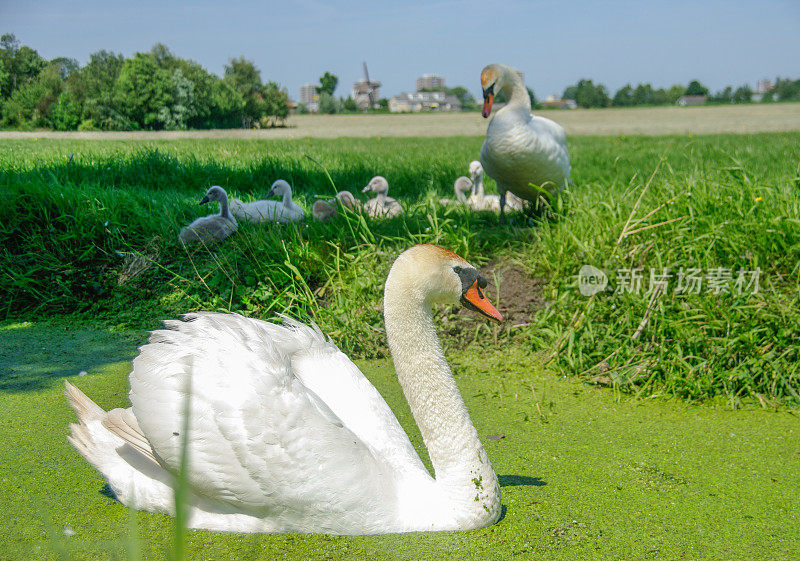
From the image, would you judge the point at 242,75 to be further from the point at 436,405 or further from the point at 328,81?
the point at 328,81

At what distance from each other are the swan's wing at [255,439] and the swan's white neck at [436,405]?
217mm

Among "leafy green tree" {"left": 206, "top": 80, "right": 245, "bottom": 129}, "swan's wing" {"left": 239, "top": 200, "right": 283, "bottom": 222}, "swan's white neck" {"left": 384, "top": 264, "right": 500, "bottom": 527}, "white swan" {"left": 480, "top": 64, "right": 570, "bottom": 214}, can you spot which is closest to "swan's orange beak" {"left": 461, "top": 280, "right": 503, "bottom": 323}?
"swan's white neck" {"left": 384, "top": 264, "right": 500, "bottom": 527}

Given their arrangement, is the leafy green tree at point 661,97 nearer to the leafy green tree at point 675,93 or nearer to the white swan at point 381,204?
the leafy green tree at point 675,93

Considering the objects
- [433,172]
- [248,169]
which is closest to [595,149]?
[433,172]

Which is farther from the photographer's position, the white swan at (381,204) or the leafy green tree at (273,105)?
the leafy green tree at (273,105)

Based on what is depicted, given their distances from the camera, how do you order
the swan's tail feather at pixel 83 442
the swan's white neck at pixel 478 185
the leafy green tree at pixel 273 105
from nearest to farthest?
1. the swan's tail feather at pixel 83 442
2. the swan's white neck at pixel 478 185
3. the leafy green tree at pixel 273 105

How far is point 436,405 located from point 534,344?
6.27 feet

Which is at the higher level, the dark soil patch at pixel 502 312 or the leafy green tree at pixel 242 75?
the leafy green tree at pixel 242 75

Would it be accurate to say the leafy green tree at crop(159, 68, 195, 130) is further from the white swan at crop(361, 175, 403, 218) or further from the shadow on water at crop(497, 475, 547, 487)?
the shadow on water at crop(497, 475, 547, 487)

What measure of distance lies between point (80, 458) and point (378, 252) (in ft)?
7.58

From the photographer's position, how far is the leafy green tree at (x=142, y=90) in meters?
10.2

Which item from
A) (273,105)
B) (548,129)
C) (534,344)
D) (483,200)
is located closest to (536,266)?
(534,344)

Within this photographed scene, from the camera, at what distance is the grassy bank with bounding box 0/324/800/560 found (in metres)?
2.10

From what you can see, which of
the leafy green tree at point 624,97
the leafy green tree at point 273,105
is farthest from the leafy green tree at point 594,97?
the leafy green tree at point 273,105
